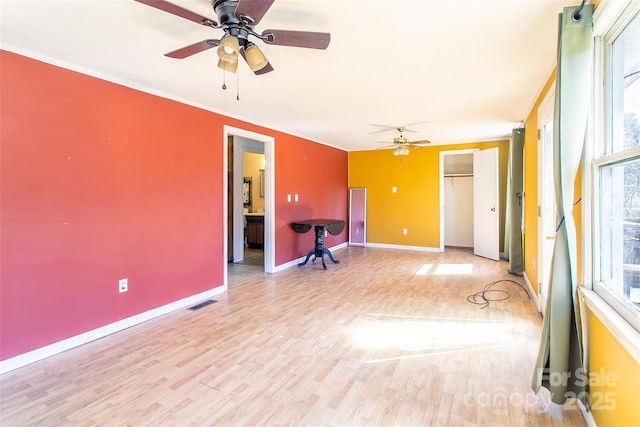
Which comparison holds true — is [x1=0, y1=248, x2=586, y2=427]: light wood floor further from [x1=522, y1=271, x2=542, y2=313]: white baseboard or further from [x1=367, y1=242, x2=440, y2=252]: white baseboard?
[x1=367, y1=242, x2=440, y2=252]: white baseboard

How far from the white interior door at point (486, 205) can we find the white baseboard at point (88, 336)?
15.9 ft

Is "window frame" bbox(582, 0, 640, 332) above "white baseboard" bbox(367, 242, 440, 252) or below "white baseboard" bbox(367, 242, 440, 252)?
above

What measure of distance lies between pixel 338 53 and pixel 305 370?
221 centimetres

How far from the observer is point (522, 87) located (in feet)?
9.66

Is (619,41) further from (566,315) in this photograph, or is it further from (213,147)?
(213,147)

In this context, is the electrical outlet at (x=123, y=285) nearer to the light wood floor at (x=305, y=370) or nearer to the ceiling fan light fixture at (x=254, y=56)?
the light wood floor at (x=305, y=370)

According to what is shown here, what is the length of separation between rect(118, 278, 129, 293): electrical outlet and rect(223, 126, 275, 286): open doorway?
122 centimetres

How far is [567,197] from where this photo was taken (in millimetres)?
1586

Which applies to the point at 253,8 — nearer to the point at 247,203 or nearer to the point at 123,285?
the point at 123,285

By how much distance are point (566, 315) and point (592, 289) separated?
19cm

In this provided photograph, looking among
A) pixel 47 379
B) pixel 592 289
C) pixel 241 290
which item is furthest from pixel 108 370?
pixel 592 289

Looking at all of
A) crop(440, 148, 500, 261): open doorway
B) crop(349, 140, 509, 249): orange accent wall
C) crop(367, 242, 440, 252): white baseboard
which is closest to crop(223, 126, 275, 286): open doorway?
crop(349, 140, 509, 249): orange accent wall

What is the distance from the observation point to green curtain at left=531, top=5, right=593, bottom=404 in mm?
1519

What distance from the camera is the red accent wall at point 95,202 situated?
7.07 feet
